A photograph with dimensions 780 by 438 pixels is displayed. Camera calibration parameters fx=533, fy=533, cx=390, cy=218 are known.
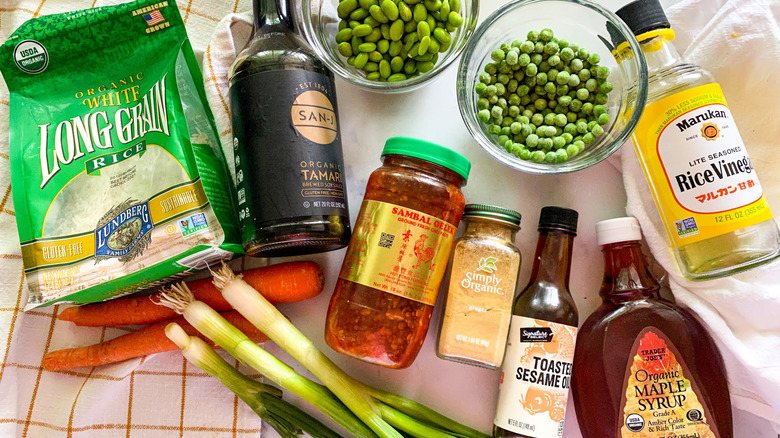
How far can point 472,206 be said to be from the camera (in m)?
0.91

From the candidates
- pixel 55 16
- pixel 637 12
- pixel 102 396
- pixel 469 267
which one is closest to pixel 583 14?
pixel 637 12

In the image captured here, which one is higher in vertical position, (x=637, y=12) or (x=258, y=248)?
(x=637, y=12)

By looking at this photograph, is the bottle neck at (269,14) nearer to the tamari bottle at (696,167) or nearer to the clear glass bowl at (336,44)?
the clear glass bowl at (336,44)

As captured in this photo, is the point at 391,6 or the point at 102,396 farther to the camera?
the point at 102,396

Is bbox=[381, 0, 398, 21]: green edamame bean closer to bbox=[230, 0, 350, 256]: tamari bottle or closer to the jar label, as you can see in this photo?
bbox=[230, 0, 350, 256]: tamari bottle

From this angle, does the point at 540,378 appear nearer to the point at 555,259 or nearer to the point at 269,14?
the point at 555,259

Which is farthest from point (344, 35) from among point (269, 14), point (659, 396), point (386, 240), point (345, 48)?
point (659, 396)

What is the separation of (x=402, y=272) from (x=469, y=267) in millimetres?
122

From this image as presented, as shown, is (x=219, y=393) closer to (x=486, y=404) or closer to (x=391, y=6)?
(x=486, y=404)

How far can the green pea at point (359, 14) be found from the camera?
895mm

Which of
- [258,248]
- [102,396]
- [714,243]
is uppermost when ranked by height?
[258,248]

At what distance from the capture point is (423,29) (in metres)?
0.87

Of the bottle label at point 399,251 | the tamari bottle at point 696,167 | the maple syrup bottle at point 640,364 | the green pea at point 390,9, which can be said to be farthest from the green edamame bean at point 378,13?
the maple syrup bottle at point 640,364

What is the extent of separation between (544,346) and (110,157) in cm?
80
